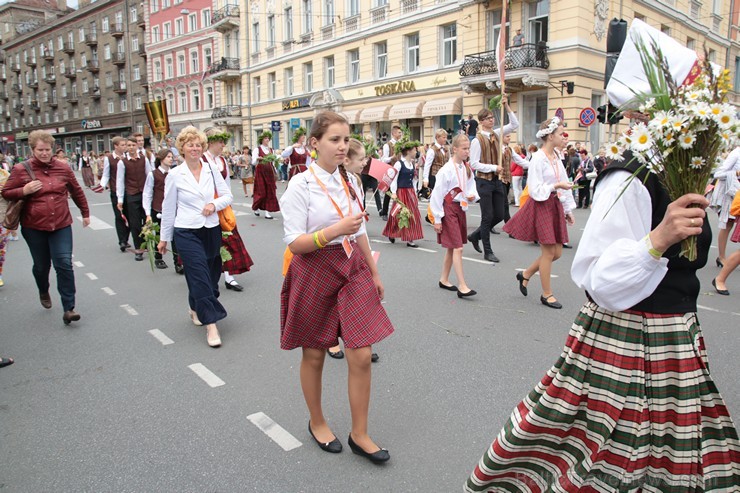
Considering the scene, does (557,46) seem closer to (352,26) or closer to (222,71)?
(352,26)

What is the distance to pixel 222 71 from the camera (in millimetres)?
43688

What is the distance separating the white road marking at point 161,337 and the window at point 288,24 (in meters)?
35.0

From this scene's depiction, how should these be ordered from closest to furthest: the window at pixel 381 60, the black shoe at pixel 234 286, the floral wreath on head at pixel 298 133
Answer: the black shoe at pixel 234 286, the floral wreath on head at pixel 298 133, the window at pixel 381 60

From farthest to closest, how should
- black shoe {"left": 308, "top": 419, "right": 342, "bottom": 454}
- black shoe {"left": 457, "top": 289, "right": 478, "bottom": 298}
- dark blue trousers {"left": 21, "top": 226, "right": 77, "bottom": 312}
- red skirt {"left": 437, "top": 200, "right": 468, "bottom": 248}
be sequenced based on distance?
red skirt {"left": 437, "top": 200, "right": 468, "bottom": 248} < black shoe {"left": 457, "top": 289, "right": 478, "bottom": 298} < dark blue trousers {"left": 21, "top": 226, "right": 77, "bottom": 312} < black shoe {"left": 308, "top": 419, "right": 342, "bottom": 454}

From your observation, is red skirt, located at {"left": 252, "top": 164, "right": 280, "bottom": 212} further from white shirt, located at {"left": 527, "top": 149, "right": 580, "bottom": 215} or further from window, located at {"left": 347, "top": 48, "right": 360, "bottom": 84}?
window, located at {"left": 347, "top": 48, "right": 360, "bottom": 84}

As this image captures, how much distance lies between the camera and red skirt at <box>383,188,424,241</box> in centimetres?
973

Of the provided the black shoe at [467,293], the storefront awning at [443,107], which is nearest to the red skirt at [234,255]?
the black shoe at [467,293]

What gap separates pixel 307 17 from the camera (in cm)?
3550

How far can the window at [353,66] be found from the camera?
1281 inches

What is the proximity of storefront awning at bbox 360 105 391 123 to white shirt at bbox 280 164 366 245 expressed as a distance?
27.2 m

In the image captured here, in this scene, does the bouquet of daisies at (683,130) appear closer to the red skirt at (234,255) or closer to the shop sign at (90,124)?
the red skirt at (234,255)

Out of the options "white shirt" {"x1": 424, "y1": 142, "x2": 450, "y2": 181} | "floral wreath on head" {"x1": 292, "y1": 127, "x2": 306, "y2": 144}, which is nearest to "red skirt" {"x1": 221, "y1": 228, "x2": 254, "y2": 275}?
"floral wreath on head" {"x1": 292, "y1": 127, "x2": 306, "y2": 144}

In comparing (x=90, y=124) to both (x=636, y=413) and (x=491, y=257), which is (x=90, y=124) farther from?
(x=636, y=413)

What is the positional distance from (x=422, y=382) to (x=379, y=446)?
954 millimetres
